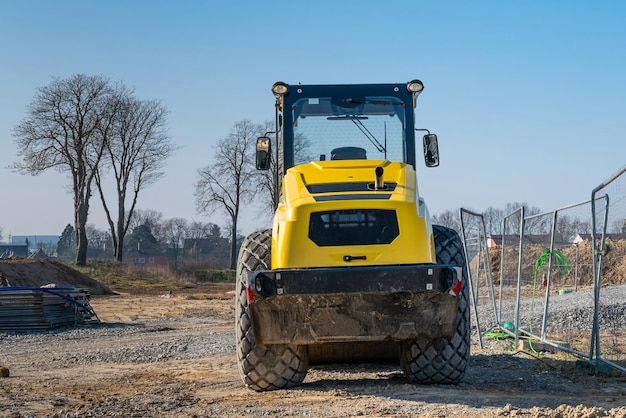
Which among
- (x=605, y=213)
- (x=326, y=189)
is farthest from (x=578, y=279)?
(x=326, y=189)

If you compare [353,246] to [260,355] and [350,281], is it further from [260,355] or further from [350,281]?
[260,355]

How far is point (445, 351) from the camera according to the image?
838 centimetres

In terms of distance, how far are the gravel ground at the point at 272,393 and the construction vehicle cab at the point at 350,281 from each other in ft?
1.11

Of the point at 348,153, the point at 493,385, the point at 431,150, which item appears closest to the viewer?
the point at 493,385

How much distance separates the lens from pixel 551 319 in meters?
15.7

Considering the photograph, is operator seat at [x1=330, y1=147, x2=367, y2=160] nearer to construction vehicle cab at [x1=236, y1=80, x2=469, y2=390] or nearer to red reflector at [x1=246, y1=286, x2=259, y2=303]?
construction vehicle cab at [x1=236, y1=80, x2=469, y2=390]

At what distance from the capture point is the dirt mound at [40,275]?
3098cm

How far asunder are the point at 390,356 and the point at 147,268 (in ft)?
137

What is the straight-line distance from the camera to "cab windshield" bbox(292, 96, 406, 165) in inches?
387

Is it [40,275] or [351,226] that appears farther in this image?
Answer: [40,275]

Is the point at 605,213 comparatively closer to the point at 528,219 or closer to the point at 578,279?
the point at 528,219

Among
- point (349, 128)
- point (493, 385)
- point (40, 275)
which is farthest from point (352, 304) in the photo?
point (40, 275)

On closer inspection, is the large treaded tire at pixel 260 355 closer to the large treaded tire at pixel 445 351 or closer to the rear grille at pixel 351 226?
the rear grille at pixel 351 226

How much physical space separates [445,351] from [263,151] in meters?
3.12
